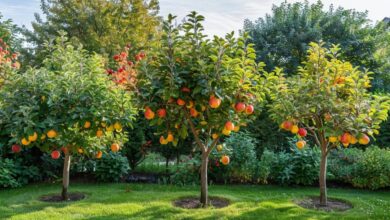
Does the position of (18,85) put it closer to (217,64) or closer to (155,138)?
→ (217,64)

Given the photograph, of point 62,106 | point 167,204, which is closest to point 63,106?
point 62,106

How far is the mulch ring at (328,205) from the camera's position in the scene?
5.08 m

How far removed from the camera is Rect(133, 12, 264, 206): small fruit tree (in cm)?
411

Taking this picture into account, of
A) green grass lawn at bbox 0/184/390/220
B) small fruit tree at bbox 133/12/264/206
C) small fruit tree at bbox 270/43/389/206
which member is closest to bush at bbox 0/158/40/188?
green grass lawn at bbox 0/184/390/220

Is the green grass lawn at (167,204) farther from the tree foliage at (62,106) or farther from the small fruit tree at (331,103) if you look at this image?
the tree foliage at (62,106)

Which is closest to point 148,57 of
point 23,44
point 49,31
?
point 49,31

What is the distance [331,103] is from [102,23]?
10.1 meters

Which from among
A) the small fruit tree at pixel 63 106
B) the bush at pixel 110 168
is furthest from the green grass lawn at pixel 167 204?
the small fruit tree at pixel 63 106

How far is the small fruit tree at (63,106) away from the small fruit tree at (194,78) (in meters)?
0.57

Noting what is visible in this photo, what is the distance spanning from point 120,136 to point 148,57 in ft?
5.42

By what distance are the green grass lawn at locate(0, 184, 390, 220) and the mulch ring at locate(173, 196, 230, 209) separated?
118mm

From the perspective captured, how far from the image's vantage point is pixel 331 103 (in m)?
4.57

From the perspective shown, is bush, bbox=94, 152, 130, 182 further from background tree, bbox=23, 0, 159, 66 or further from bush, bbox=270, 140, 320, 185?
background tree, bbox=23, 0, 159, 66

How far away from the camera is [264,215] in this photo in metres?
4.66
